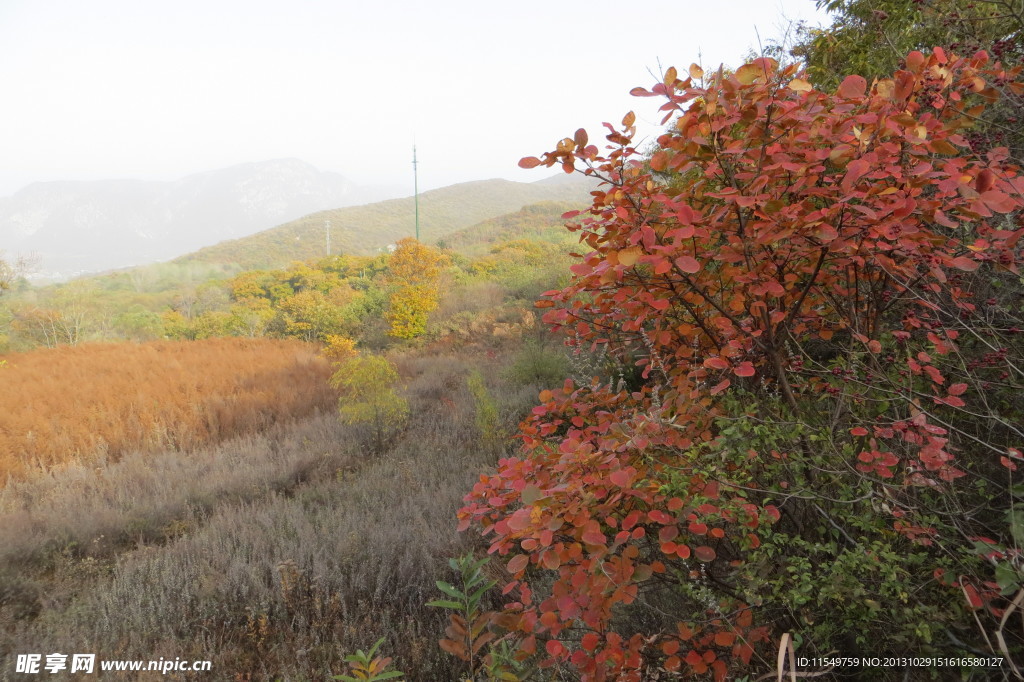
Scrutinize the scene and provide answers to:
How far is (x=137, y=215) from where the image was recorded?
160500mm

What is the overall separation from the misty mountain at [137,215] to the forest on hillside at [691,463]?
143m

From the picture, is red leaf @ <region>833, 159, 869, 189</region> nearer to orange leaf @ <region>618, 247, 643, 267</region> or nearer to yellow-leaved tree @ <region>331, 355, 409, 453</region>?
orange leaf @ <region>618, 247, 643, 267</region>

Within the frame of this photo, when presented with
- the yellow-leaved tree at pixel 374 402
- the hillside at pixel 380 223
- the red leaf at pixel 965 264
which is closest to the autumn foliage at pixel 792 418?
the red leaf at pixel 965 264

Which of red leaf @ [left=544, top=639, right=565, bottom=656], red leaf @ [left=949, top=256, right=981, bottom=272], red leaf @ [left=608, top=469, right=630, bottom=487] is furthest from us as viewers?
red leaf @ [left=544, top=639, right=565, bottom=656]

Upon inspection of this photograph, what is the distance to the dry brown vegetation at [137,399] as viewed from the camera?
537 centimetres

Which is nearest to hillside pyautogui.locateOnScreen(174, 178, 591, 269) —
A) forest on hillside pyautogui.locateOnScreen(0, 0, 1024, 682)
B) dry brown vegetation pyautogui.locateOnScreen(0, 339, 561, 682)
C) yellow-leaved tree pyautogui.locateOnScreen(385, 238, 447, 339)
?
yellow-leaved tree pyautogui.locateOnScreen(385, 238, 447, 339)

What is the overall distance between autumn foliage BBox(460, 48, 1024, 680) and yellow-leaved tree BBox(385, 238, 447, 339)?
1264 cm

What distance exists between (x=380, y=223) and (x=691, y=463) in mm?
57912

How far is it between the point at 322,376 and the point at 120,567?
218 inches

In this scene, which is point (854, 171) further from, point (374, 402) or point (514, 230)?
point (514, 230)

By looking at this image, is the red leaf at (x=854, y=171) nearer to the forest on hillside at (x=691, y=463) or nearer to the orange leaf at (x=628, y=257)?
the forest on hillside at (x=691, y=463)

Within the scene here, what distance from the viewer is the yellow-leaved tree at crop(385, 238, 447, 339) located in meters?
14.2

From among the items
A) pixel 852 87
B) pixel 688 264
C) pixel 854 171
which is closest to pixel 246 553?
pixel 688 264

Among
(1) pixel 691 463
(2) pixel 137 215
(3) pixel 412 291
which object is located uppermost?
(2) pixel 137 215
